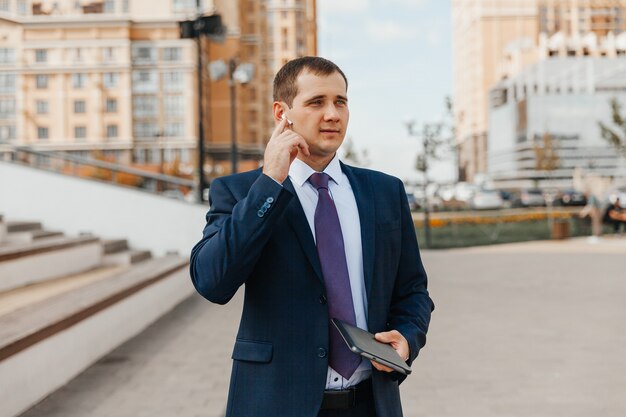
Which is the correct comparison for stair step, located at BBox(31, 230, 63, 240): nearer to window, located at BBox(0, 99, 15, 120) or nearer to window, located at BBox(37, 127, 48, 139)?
window, located at BBox(37, 127, 48, 139)

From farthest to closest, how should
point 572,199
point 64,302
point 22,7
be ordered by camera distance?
1. point 22,7
2. point 572,199
3. point 64,302

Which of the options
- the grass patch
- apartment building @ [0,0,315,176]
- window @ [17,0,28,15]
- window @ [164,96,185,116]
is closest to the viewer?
the grass patch

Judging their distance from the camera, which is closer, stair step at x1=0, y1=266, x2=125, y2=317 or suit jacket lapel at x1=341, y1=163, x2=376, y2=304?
suit jacket lapel at x1=341, y1=163, x2=376, y2=304

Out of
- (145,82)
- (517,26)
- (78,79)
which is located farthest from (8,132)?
(517,26)

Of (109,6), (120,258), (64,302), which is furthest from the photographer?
(109,6)

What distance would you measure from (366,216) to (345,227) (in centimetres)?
7

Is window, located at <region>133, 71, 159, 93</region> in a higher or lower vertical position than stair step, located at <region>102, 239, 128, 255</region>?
higher

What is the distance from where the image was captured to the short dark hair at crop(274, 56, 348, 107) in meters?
2.28

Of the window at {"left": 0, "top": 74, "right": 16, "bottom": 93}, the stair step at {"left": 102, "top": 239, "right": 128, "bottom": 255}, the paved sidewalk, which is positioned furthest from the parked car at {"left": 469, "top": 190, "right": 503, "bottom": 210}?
the window at {"left": 0, "top": 74, "right": 16, "bottom": 93}

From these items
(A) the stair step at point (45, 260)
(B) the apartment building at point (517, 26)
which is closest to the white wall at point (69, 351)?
(A) the stair step at point (45, 260)

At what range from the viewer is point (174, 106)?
91.9 metres

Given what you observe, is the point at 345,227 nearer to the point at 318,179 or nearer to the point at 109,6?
the point at 318,179

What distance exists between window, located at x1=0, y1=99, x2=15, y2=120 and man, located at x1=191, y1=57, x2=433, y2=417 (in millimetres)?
94810

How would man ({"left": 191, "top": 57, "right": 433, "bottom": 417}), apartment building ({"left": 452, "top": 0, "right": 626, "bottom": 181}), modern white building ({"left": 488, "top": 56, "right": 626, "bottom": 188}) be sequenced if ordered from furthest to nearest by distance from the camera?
apartment building ({"left": 452, "top": 0, "right": 626, "bottom": 181}) → modern white building ({"left": 488, "top": 56, "right": 626, "bottom": 188}) → man ({"left": 191, "top": 57, "right": 433, "bottom": 417})
